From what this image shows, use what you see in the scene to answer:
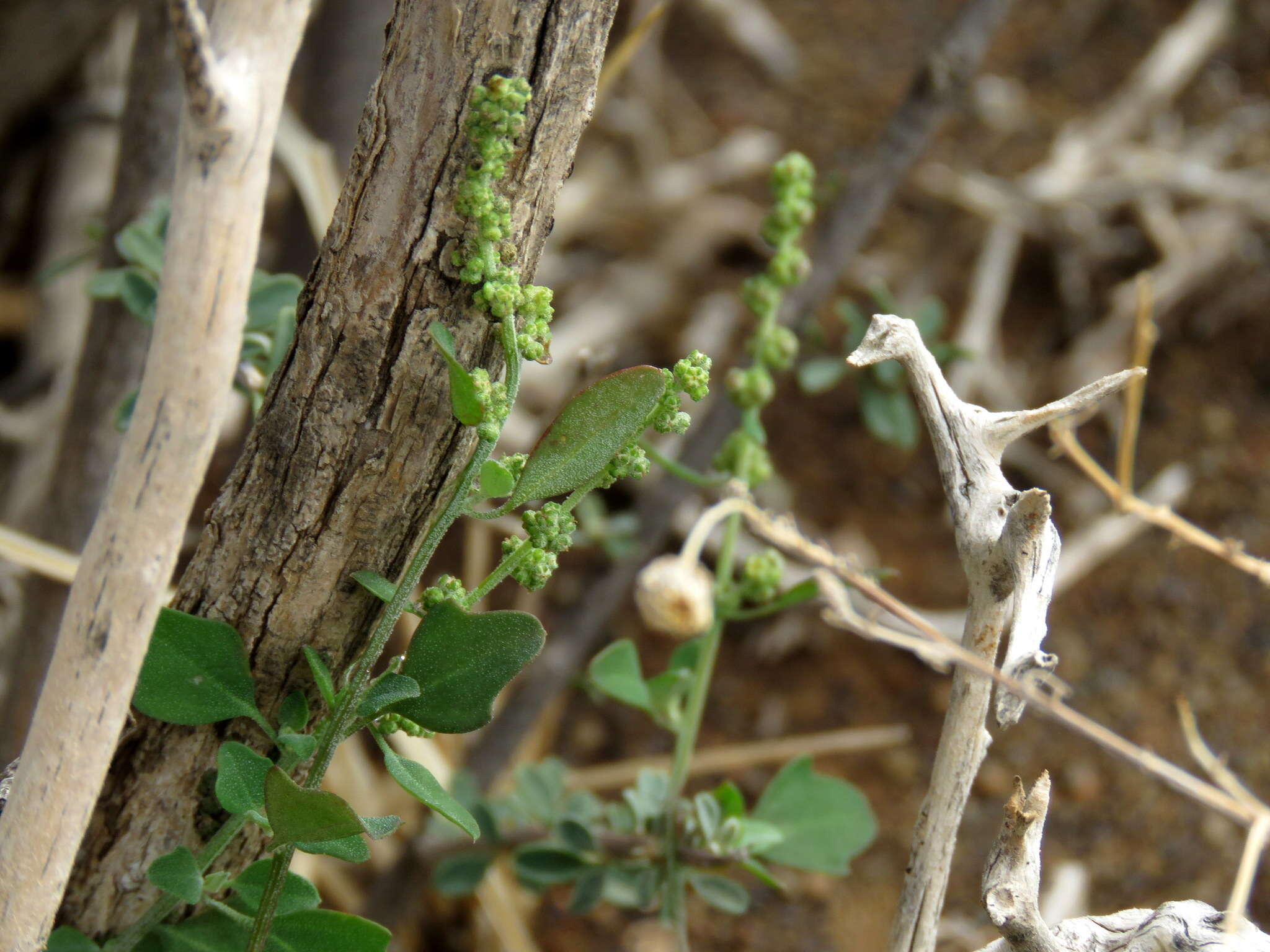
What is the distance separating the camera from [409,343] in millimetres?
494

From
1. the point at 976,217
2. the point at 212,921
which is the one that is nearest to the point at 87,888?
the point at 212,921

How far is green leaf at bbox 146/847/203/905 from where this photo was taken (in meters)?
0.52

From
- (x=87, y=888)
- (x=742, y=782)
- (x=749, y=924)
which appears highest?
(x=87, y=888)

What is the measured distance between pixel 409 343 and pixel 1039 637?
327mm

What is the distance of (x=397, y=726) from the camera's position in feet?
1.75

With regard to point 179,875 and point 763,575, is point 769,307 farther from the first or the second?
point 179,875

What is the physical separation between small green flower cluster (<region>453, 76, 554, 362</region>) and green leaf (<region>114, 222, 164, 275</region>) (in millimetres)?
396

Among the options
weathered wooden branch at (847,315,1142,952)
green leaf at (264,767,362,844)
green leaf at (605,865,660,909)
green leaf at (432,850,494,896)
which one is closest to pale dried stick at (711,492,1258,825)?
weathered wooden branch at (847,315,1142,952)

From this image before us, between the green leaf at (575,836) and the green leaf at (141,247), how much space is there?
0.53 m

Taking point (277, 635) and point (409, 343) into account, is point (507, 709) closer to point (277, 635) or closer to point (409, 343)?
point (277, 635)

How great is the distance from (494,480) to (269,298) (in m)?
0.38

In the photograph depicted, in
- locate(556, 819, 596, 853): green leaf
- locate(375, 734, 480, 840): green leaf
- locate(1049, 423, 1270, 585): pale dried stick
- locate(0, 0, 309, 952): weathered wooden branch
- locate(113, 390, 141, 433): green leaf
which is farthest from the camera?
locate(556, 819, 596, 853): green leaf

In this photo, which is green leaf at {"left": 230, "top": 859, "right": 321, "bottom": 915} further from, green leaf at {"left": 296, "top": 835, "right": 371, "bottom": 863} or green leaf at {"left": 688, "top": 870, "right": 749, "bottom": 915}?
green leaf at {"left": 688, "top": 870, "right": 749, "bottom": 915}

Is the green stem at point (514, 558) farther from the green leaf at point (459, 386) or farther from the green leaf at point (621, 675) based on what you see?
the green leaf at point (621, 675)
